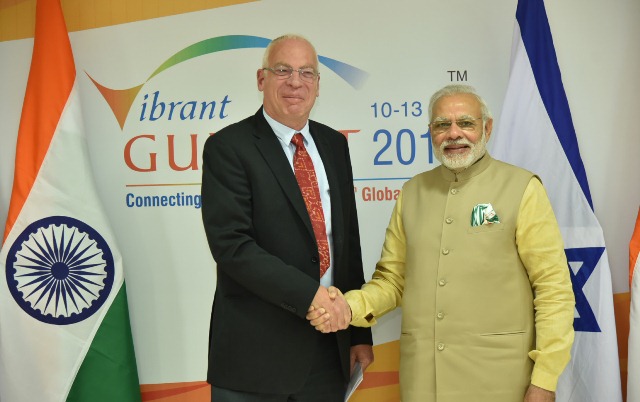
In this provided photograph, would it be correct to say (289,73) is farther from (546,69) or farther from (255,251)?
(546,69)

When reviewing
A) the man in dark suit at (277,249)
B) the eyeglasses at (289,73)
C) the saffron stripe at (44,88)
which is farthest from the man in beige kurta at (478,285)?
the saffron stripe at (44,88)

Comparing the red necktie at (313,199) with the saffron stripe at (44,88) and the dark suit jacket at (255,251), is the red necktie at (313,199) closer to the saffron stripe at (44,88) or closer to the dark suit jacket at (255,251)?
the dark suit jacket at (255,251)

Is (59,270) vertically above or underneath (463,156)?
underneath

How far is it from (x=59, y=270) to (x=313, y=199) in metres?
1.38

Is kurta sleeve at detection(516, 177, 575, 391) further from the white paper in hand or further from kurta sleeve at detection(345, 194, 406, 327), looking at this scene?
the white paper in hand

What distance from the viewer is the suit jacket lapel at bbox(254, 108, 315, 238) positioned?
7.34 ft

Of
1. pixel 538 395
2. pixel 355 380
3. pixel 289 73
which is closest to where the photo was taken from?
pixel 538 395

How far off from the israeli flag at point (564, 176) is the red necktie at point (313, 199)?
102 cm

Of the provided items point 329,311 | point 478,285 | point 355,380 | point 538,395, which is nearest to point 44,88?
point 329,311

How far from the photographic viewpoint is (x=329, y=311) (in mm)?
2174

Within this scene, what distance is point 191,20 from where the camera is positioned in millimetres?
3322

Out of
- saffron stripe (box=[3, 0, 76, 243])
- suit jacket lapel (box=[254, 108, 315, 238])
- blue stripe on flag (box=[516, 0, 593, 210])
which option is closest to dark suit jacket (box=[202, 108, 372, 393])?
suit jacket lapel (box=[254, 108, 315, 238])

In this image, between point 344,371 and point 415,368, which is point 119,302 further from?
point 415,368

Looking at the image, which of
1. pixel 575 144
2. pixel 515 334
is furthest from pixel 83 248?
pixel 575 144
